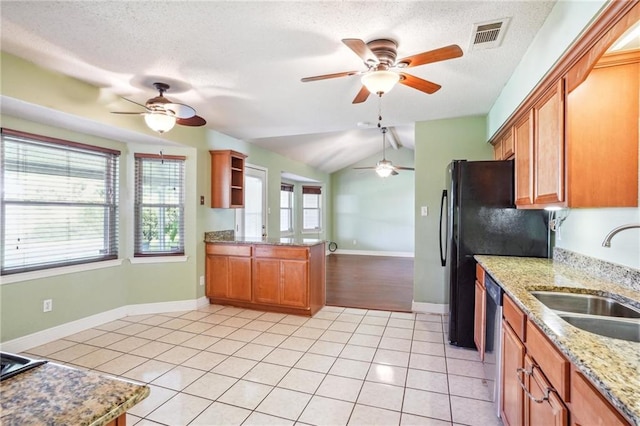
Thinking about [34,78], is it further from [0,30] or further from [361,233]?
[361,233]

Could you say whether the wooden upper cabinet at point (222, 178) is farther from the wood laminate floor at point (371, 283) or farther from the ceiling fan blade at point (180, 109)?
the wood laminate floor at point (371, 283)

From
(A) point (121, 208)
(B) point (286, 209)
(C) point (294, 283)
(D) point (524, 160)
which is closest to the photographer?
(D) point (524, 160)

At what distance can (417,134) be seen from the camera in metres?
4.12

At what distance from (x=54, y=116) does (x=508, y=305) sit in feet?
12.4

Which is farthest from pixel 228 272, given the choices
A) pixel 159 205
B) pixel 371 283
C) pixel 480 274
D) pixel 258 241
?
pixel 480 274

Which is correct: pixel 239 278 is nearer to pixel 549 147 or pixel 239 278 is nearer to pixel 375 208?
pixel 549 147

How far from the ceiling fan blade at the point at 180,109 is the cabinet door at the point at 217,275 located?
2137 mm

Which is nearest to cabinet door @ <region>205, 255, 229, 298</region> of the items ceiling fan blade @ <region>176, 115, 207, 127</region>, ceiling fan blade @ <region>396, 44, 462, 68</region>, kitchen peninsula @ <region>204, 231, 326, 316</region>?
kitchen peninsula @ <region>204, 231, 326, 316</region>

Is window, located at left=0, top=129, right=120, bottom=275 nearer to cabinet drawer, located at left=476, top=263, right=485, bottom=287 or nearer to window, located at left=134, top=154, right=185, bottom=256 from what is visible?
window, located at left=134, top=154, right=185, bottom=256

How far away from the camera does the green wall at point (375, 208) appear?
8828mm

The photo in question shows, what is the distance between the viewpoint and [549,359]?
119 centimetres

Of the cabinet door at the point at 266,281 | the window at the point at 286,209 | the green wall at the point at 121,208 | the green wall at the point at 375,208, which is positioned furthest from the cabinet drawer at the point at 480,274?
the green wall at the point at 375,208

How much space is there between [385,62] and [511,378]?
79.1 inches

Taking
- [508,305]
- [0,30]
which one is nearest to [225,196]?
[0,30]
